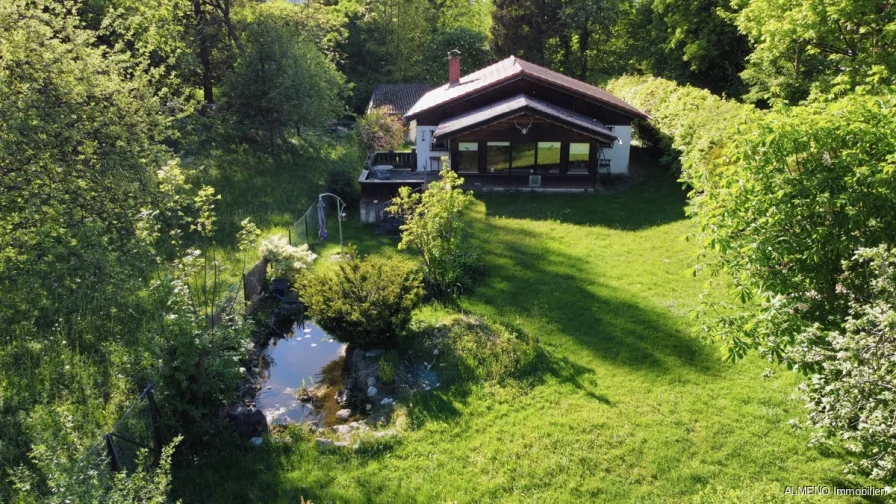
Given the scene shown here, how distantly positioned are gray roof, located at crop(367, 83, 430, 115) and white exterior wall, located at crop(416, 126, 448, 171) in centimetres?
1328

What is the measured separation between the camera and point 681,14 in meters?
35.8

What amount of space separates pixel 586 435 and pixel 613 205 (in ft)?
47.0

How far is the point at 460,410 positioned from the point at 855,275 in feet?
21.0

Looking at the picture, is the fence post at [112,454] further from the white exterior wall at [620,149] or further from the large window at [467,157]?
the white exterior wall at [620,149]

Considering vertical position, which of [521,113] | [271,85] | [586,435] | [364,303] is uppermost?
[271,85]

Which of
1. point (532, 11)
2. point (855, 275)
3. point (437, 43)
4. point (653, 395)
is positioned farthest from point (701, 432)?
point (437, 43)

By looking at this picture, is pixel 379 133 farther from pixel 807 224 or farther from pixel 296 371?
pixel 807 224

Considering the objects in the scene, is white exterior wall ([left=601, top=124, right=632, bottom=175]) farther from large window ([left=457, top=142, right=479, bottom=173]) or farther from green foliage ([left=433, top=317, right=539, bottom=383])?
green foliage ([left=433, top=317, right=539, bottom=383])

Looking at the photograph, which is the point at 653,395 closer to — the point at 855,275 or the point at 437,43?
the point at 855,275

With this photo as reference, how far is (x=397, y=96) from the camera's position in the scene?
41.7 m

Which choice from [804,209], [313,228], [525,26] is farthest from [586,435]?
[525,26]

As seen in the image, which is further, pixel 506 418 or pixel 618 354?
pixel 618 354

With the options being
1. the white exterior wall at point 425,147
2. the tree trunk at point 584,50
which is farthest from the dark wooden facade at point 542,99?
the tree trunk at point 584,50

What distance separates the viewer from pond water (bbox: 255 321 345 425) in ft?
35.5
